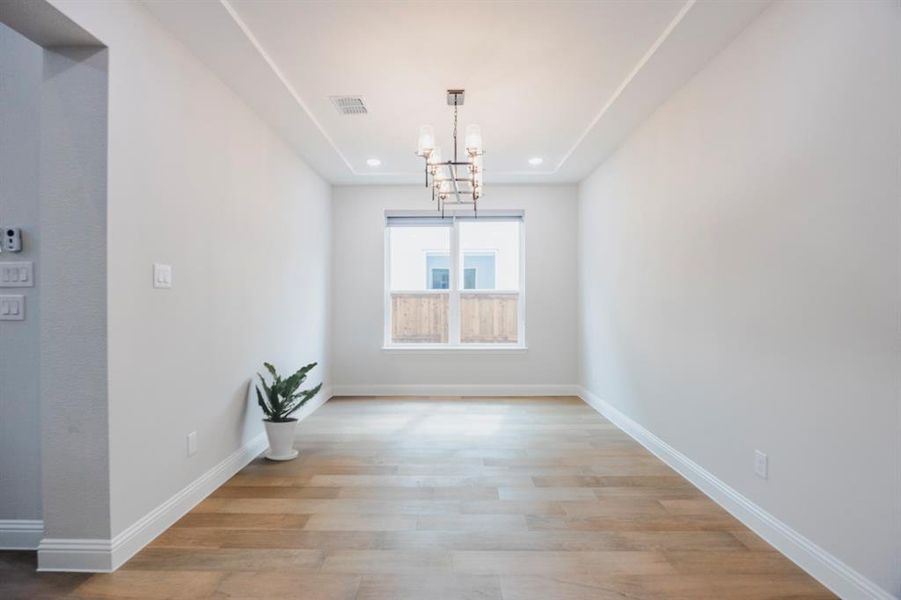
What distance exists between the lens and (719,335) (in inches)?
109

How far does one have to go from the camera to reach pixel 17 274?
2.19 metres

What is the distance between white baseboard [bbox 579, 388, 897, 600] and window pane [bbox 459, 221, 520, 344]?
2771mm

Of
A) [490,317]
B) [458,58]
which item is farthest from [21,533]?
[490,317]

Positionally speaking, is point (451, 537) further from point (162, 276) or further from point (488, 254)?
point (488, 254)

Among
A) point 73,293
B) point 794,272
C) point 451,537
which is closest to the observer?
point 73,293

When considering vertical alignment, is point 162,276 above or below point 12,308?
above

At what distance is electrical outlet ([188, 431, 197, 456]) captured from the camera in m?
2.68

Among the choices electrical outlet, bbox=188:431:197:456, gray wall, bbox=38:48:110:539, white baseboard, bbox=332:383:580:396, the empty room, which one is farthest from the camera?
white baseboard, bbox=332:383:580:396

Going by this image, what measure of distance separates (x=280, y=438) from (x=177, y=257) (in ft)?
5.14

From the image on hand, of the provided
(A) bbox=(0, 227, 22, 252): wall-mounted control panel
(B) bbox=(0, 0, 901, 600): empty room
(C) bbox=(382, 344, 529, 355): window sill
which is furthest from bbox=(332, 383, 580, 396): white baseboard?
(A) bbox=(0, 227, 22, 252): wall-mounted control panel

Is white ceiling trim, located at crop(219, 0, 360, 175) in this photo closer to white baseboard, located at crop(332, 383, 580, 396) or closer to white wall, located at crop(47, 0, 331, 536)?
white wall, located at crop(47, 0, 331, 536)

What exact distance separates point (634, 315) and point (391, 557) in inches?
113

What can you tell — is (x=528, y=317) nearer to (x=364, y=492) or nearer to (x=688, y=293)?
→ (x=688, y=293)

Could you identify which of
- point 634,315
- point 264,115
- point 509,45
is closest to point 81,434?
point 264,115
